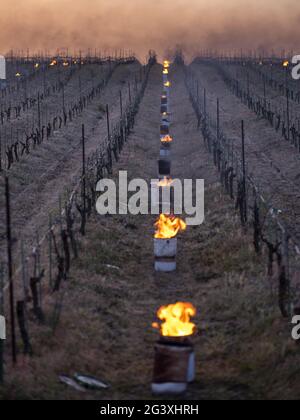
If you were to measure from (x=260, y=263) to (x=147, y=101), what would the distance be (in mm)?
64269

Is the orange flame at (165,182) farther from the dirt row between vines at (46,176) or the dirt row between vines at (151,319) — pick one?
the dirt row between vines at (151,319)

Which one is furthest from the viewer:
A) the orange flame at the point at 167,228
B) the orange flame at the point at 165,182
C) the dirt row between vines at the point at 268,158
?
the orange flame at the point at 165,182

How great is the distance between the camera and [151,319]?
753 inches

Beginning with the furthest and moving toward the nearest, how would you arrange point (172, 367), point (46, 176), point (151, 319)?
point (46, 176), point (151, 319), point (172, 367)

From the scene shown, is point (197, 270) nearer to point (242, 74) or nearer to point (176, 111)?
point (176, 111)

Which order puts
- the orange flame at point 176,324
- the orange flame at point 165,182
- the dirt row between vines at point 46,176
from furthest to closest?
the orange flame at point 165,182
the dirt row between vines at point 46,176
the orange flame at point 176,324

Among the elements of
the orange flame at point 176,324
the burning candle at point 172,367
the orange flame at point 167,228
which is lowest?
the burning candle at point 172,367

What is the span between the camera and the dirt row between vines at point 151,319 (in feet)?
47.3

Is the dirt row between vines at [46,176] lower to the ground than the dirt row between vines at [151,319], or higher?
higher

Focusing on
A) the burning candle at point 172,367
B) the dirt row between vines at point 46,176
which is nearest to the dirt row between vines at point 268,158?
the dirt row between vines at point 46,176

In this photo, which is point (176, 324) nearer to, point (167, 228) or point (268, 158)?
point (167, 228)

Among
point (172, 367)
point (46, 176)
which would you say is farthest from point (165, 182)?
point (172, 367)
